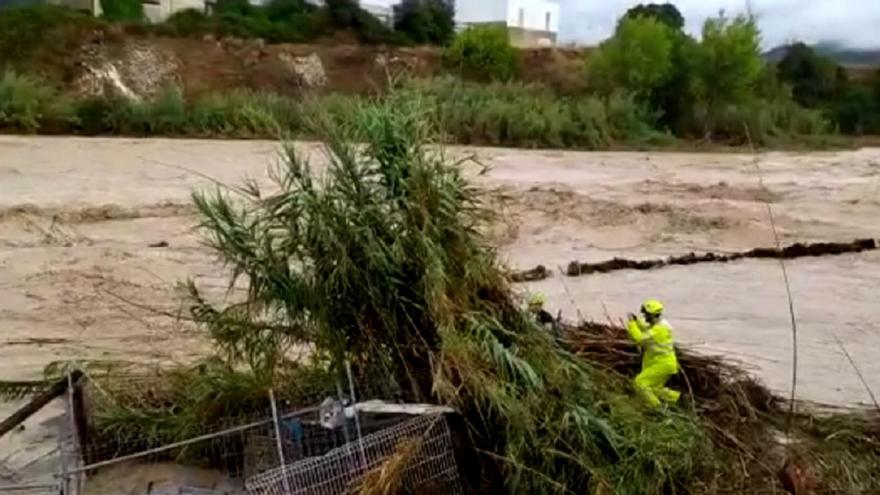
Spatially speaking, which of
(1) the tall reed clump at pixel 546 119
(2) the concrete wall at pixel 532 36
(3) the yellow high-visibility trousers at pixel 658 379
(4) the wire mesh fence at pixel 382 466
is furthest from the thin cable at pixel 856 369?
(2) the concrete wall at pixel 532 36

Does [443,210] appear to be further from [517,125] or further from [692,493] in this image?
[517,125]

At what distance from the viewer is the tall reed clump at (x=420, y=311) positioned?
575 centimetres

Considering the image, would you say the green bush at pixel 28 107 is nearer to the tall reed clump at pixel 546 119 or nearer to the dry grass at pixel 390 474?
the tall reed clump at pixel 546 119

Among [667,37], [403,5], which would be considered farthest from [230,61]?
[667,37]

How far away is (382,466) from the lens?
5199 millimetres

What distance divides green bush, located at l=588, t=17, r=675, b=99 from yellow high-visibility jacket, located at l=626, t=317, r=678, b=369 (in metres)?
Answer: 32.8

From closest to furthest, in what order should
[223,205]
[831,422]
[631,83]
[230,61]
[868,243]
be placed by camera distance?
[223,205]
[831,422]
[868,243]
[631,83]
[230,61]

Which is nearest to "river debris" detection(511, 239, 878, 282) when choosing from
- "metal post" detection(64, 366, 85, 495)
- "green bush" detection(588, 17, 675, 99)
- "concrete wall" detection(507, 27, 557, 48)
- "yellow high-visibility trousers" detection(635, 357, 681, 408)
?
"yellow high-visibility trousers" detection(635, 357, 681, 408)

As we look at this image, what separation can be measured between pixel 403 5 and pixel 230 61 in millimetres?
11556

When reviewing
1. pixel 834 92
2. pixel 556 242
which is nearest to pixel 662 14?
pixel 834 92

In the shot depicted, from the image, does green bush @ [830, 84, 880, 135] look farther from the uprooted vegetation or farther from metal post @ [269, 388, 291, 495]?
metal post @ [269, 388, 291, 495]

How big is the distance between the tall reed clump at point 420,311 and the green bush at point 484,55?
36234mm

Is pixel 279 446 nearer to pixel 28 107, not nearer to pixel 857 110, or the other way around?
pixel 28 107

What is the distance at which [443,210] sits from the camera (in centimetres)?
605
